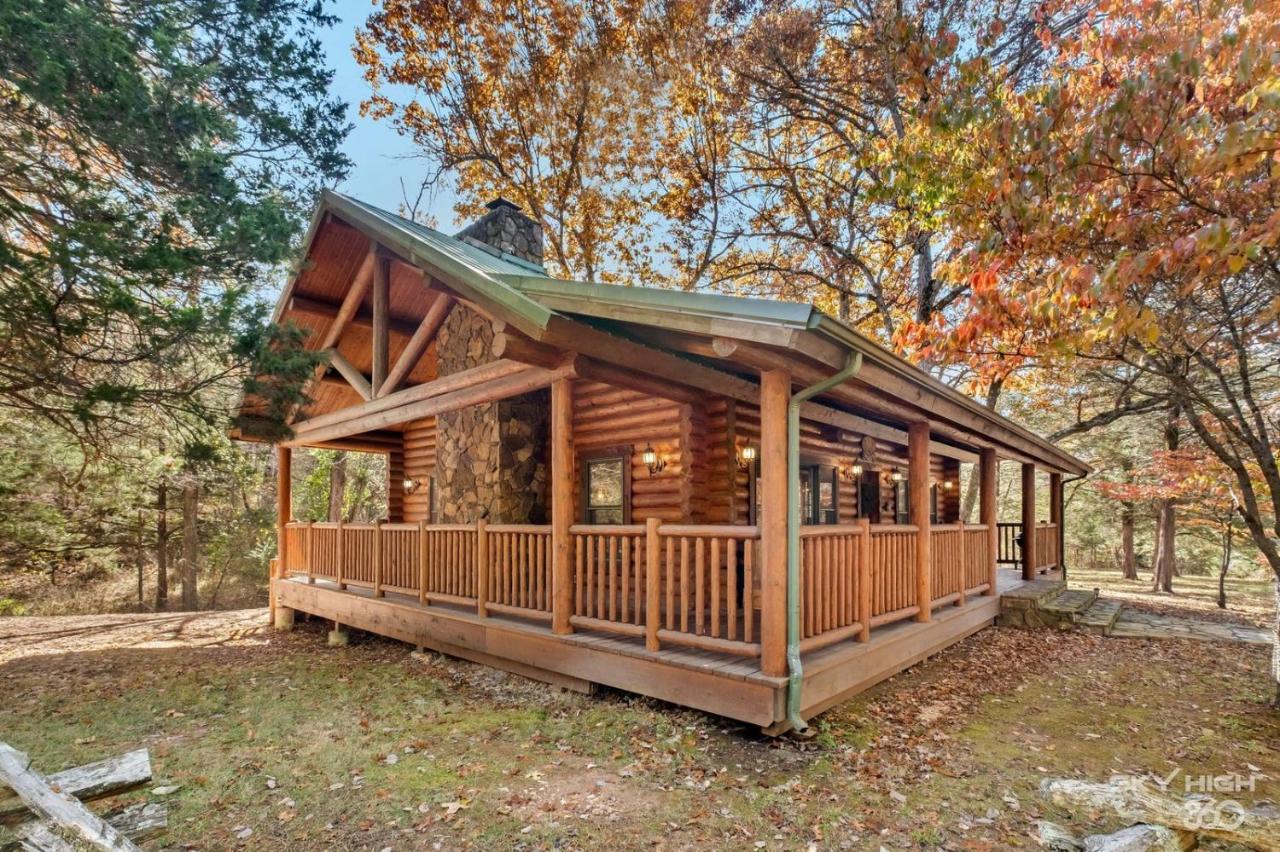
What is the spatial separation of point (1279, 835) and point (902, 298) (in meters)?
15.4

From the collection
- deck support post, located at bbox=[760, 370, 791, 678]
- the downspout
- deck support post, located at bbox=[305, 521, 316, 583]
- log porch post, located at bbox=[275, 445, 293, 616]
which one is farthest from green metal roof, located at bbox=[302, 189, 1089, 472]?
log porch post, located at bbox=[275, 445, 293, 616]

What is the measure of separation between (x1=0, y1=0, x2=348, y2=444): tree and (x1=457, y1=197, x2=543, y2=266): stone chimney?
3.28m

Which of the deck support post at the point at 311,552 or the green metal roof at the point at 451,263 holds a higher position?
the green metal roof at the point at 451,263

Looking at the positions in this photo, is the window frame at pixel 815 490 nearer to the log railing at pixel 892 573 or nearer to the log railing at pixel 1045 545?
the log railing at pixel 892 573

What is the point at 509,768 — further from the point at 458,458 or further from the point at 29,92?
the point at 29,92

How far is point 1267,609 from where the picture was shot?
13961 millimetres

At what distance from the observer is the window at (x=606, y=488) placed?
30.5 feet

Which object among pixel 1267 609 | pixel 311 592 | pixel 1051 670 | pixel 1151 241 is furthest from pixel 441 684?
pixel 1267 609

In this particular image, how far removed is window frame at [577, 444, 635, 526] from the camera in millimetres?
9219

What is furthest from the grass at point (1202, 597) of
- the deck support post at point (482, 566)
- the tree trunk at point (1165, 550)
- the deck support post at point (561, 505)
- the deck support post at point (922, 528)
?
the deck support post at point (482, 566)

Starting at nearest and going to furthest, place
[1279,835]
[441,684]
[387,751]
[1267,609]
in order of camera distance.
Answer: [1279,835] < [387,751] < [441,684] < [1267,609]

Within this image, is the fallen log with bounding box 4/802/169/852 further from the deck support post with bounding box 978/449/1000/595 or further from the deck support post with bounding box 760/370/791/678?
the deck support post with bounding box 978/449/1000/595

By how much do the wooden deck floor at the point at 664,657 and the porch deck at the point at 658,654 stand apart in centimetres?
1

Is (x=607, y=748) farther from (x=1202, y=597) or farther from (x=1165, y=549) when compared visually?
(x=1165, y=549)
